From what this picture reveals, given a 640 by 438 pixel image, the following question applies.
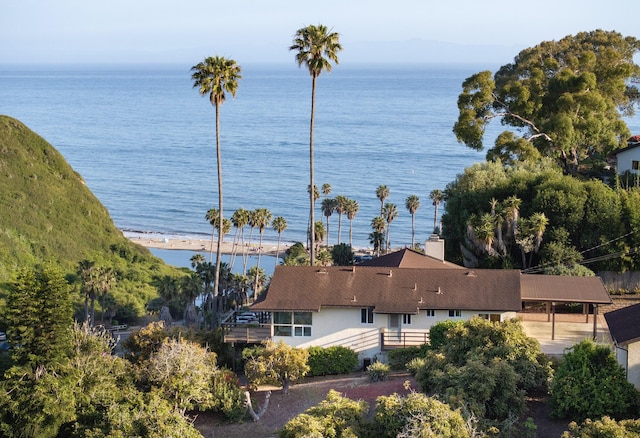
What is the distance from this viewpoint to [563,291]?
39.1 metres

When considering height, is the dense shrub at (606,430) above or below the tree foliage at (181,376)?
below

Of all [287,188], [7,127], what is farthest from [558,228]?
[287,188]

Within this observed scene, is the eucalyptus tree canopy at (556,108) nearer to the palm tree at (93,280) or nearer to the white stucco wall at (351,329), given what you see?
the white stucco wall at (351,329)

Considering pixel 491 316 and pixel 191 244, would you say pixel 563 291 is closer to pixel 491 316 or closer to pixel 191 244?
pixel 491 316

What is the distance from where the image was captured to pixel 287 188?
127688 millimetres

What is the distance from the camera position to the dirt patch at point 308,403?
3025 centimetres

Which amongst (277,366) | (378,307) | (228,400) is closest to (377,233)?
(378,307)

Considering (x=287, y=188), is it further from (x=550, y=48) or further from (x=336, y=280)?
(x=336, y=280)

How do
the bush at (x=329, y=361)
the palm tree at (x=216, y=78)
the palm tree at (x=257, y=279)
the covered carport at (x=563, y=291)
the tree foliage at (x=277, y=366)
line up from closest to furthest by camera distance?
the tree foliage at (x=277, y=366) < the bush at (x=329, y=361) < the covered carport at (x=563, y=291) < the palm tree at (x=216, y=78) < the palm tree at (x=257, y=279)

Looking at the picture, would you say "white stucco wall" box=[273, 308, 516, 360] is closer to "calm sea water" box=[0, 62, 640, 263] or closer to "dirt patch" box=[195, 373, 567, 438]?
"dirt patch" box=[195, 373, 567, 438]

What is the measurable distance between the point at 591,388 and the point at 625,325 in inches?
120

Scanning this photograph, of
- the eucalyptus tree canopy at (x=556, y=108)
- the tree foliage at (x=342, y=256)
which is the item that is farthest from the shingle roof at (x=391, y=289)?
the eucalyptus tree canopy at (x=556, y=108)

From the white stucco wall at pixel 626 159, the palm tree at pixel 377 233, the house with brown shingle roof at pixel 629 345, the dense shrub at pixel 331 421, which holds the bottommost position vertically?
the dense shrub at pixel 331 421

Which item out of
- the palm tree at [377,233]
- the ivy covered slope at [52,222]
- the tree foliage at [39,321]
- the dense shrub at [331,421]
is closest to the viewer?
the dense shrub at [331,421]
